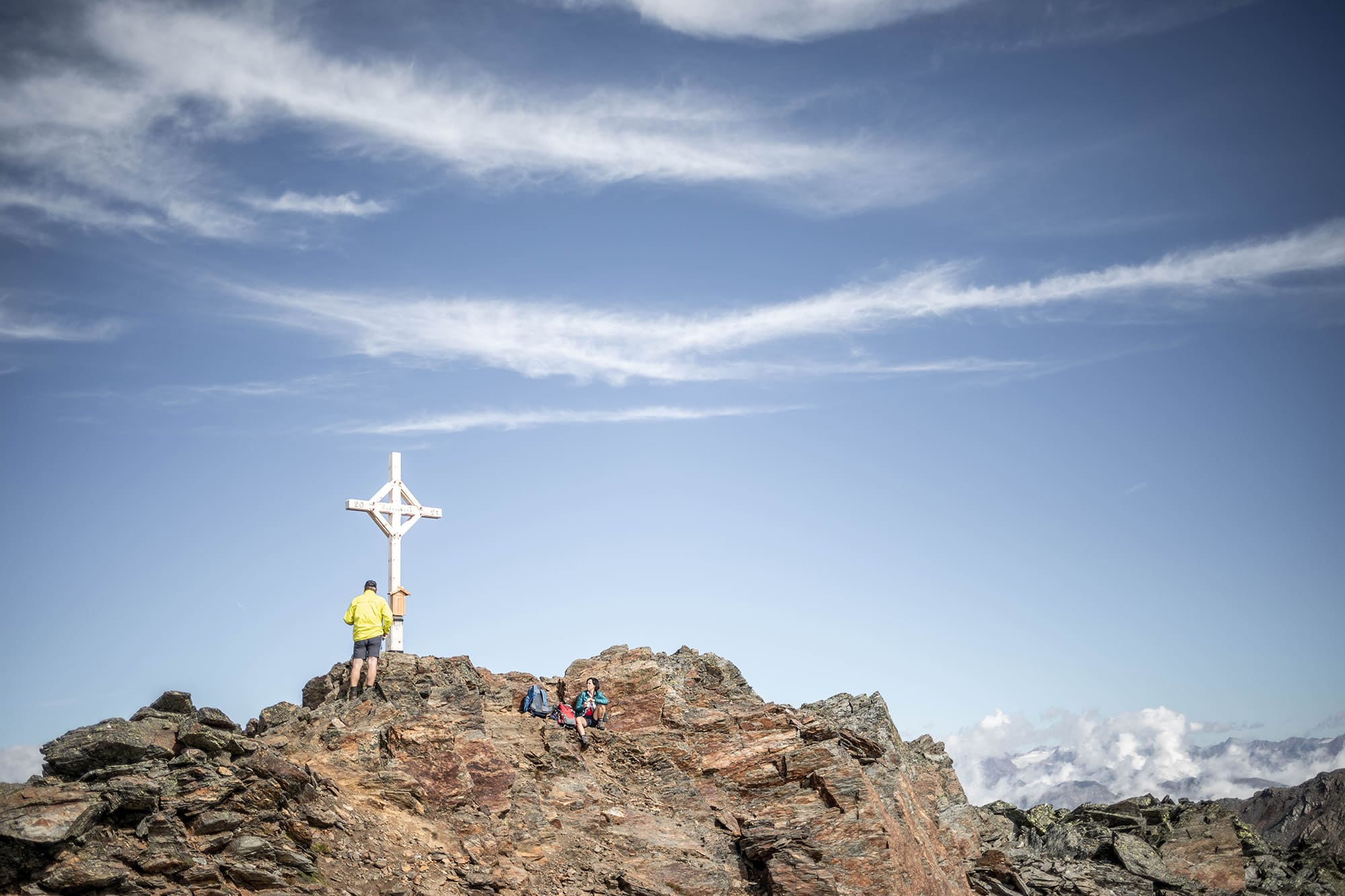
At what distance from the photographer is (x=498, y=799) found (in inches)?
852

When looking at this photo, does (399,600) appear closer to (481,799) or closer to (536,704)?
(536,704)

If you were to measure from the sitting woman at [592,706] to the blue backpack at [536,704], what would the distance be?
794 millimetres

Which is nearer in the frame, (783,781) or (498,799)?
(498,799)

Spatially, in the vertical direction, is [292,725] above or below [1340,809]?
above

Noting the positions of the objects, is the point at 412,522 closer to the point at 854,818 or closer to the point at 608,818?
the point at 608,818

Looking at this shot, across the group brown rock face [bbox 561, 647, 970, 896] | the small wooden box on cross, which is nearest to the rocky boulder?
the small wooden box on cross

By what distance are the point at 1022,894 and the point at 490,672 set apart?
58.6ft

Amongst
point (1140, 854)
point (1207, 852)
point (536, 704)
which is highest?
point (536, 704)

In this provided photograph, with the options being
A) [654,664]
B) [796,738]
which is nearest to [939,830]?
[796,738]

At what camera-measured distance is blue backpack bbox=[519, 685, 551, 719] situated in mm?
25953

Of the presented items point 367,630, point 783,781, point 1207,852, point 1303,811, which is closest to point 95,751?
point 367,630

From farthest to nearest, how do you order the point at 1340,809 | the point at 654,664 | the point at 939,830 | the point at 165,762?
the point at 1340,809 → the point at 939,830 → the point at 654,664 → the point at 165,762

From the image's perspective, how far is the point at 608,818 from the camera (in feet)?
73.2

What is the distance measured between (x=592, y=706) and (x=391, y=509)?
8.13 m
